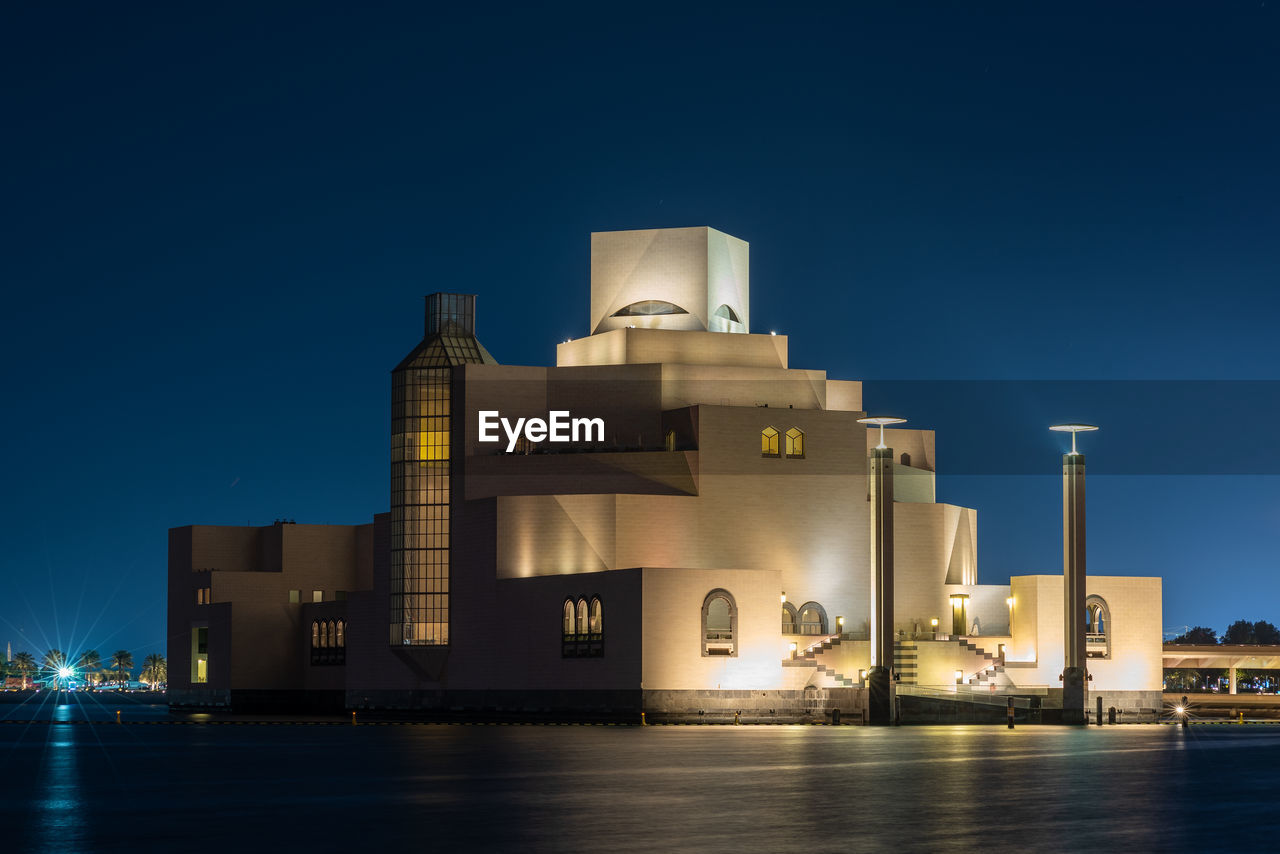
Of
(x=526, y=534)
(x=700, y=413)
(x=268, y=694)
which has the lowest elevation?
(x=268, y=694)

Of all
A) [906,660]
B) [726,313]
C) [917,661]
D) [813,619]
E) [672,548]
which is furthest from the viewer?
[726,313]

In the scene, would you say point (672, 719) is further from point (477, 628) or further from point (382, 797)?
point (382, 797)

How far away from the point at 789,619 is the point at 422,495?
794 inches

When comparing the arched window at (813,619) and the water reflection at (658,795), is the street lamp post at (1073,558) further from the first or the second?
the water reflection at (658,795)

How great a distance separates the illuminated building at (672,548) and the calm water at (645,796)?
92.3 ft

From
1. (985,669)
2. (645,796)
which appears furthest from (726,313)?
(645,796)

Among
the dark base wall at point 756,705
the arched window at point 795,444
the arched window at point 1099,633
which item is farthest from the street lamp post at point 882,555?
the arched window at point 1099,633

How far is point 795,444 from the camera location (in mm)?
89750

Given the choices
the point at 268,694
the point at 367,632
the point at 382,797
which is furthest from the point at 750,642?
the point at 382,797

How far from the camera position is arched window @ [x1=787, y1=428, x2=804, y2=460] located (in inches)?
3524

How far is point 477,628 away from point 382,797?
60.9 metres

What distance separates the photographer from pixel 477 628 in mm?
89438

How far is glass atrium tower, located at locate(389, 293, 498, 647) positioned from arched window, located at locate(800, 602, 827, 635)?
715 inches

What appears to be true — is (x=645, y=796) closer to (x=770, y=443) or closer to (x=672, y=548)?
(x=672, y=548)
